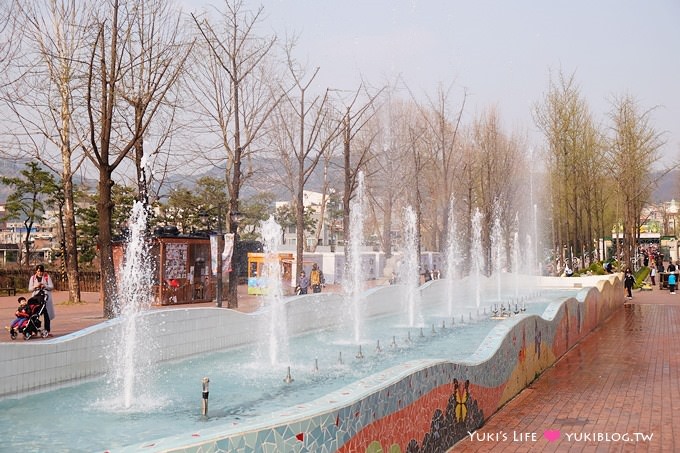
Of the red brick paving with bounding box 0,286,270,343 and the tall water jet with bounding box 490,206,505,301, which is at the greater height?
the tall water jet with bounding box 490,206,505,301

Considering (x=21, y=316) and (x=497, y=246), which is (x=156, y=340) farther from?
(x=497, y=246)

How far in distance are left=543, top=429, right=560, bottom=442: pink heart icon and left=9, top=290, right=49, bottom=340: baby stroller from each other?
9288 mm

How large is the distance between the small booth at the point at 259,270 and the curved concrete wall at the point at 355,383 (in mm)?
14461

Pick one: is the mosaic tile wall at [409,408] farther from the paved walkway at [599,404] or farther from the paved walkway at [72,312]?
the paved walkway at [72,312]

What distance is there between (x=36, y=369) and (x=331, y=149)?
134 ft

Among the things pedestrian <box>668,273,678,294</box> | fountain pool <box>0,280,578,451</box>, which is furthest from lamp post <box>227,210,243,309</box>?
pedestrian <box>668,273,678,294</box>

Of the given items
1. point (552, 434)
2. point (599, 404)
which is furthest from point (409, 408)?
point (599, 404)

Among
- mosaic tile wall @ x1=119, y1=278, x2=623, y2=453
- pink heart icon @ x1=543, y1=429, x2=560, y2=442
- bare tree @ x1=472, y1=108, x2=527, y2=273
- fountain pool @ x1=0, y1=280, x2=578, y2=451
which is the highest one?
bare tree @ x1=472, y1=108, x2=527, y2=273

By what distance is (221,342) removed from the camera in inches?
500

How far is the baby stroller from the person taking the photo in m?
13.4

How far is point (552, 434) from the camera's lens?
24.7ft

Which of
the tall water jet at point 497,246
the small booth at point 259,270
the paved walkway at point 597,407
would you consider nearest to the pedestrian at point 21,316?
Result: the paved walkway at point 597,407

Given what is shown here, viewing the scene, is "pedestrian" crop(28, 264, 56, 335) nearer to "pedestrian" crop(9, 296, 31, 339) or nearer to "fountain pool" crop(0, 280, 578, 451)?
"pedestrian" crop(9, 296, 31, 339)

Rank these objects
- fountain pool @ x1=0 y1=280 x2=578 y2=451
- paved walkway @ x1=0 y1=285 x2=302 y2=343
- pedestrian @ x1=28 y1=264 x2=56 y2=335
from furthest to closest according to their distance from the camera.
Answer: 1. paved walkway @ x1=0 y1=285 x2=302 y2=343
2. pedestrian @ x1=28 y1=264 x2=56 y2=335
3. fountain pool @ x1=0 y1=280 x2=578 y2=451
